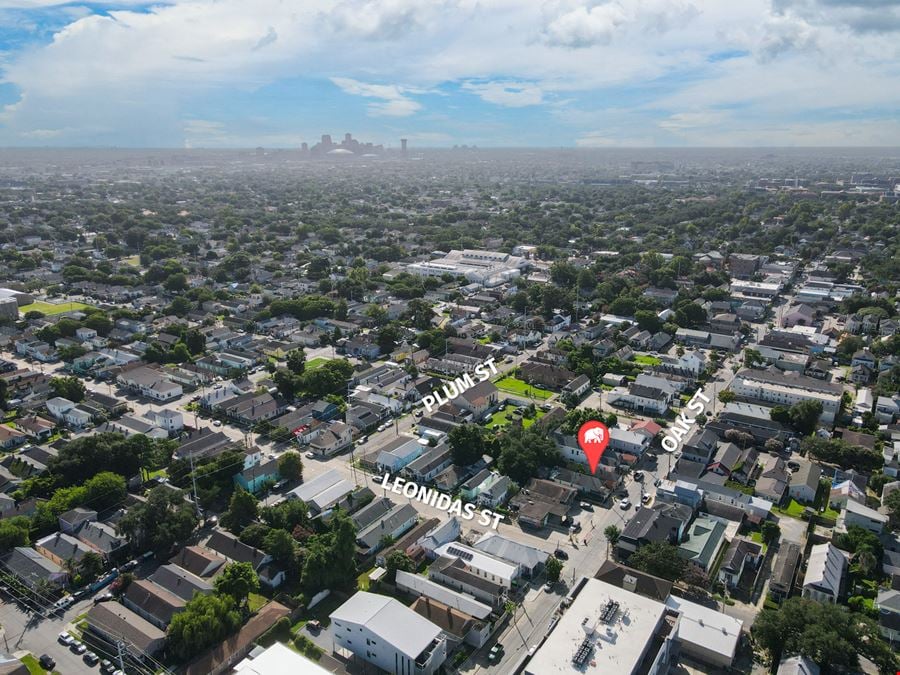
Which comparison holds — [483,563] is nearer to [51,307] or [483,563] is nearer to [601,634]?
[601,634]

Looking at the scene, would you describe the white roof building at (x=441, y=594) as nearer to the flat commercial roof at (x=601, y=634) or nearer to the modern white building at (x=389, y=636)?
the modern white building at (x=389, y=636)

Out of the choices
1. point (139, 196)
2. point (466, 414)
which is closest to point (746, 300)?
point (466, 414)

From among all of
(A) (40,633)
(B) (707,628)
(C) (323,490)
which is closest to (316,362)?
(C) (323,490)

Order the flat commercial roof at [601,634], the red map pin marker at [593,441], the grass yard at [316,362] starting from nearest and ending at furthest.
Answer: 1. the flat commercial roof at [601,634]
2. the red map pin marker at [593,441]
3. the grass yard at [316,362]

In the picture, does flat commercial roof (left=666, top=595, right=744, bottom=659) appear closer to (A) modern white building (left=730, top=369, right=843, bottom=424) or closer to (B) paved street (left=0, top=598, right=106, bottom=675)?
(B) paved street (left=0, top=598, right=106, bottom=675)

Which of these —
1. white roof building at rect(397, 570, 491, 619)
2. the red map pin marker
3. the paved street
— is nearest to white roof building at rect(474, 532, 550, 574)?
white roof building at rect(397, 570, 491, 619)

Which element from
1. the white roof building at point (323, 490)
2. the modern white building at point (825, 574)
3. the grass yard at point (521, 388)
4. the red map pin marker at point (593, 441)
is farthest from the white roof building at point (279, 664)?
the grass yard at point (521, 388)

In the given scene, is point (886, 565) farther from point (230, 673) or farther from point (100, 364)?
point (100, 364)
